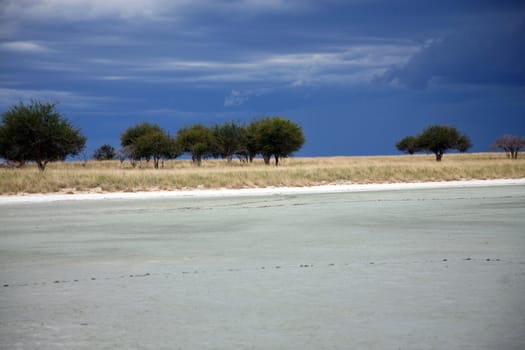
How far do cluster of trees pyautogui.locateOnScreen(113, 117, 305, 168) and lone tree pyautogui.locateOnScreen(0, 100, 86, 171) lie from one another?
17.5m

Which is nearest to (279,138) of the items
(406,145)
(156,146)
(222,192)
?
(156,146)

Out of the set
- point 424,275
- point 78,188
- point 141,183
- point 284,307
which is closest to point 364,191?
point 141,183

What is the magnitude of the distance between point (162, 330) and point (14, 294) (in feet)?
8.90

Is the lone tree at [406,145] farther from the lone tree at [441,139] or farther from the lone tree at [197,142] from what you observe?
the lone tree at [197,142]

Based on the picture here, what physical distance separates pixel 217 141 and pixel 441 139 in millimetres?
30951

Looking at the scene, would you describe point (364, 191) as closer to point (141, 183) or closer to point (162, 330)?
point (141, 183)

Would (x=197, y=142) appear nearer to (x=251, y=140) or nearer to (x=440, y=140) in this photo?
(x=251, y=140)

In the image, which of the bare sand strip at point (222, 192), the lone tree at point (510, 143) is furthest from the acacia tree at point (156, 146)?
the lone tree at point (510, 143)

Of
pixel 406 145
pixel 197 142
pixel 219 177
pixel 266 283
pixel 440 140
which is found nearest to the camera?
pixel 266 283

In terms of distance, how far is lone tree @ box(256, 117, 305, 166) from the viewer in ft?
234

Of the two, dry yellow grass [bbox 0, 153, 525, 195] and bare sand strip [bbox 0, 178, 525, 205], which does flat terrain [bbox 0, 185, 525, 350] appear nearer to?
bare sand strip [bbox 0, 178, 525, 205]

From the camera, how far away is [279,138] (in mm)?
71062

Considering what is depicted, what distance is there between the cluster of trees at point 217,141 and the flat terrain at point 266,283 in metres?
51.2

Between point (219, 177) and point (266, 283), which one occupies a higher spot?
point (219, 177)
